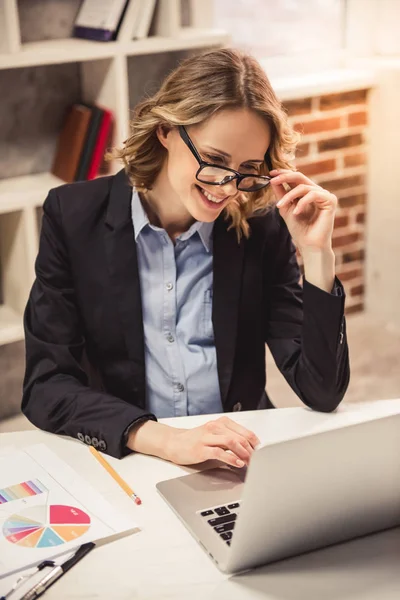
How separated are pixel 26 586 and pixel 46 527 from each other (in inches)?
4.8

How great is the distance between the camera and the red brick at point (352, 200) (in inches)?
142

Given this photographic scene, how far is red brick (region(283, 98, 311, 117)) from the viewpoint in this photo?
3.32 meters

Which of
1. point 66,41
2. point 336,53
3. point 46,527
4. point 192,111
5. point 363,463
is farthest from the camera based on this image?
point 336,53

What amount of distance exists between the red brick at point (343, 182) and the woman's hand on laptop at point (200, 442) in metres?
2.35

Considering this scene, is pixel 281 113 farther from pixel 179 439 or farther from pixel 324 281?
pixel 179 439

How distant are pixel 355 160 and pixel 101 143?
1.38 m

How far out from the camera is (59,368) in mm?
1557

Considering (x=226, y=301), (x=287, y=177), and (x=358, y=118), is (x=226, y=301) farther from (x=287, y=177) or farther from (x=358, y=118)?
(x=358, y=118)

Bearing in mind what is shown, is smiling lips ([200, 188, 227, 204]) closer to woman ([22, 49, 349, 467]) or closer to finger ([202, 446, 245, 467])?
woman ([22, 49, 349, 467])

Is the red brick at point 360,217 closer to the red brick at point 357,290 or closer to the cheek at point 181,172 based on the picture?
the red brick at point 357,290

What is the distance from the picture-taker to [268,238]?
1697 mm

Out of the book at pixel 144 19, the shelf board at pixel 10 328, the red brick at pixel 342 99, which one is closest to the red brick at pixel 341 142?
the red brick at pixel 342 99

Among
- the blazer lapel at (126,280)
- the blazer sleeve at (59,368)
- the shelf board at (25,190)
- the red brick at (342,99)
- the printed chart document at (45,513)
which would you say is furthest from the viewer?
the red brick at (342,99)

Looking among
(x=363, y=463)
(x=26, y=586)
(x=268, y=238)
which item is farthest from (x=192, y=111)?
(x=26, y=586)
